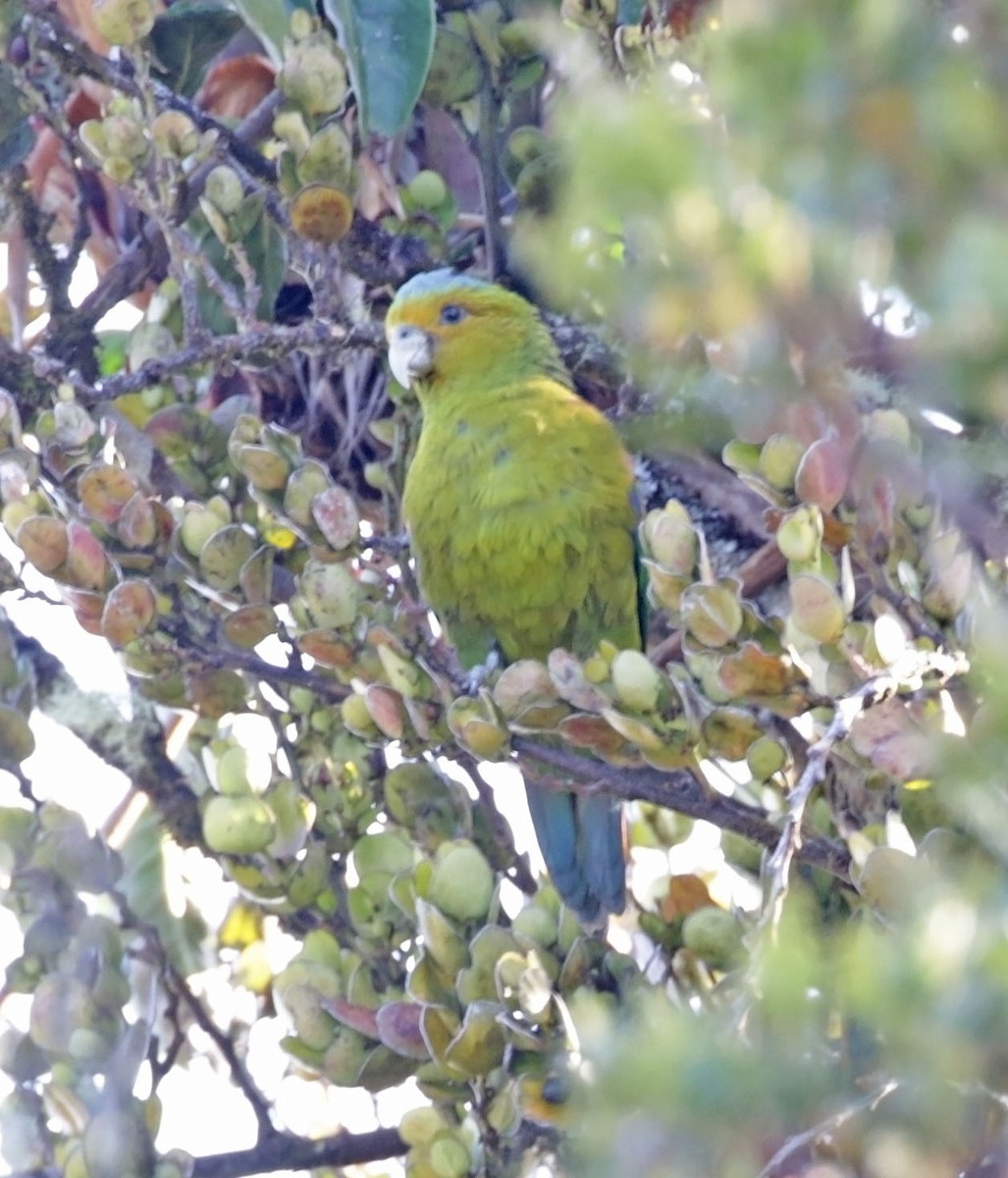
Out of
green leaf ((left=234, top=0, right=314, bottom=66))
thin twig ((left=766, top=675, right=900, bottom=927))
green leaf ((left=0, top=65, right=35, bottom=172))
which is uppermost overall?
green leaf ((left=234, top=0, right=314, bottom=66))

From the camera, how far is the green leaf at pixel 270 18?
154cm

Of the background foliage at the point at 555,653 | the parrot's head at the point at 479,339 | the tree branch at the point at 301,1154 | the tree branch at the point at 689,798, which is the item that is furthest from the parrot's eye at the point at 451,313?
the tree branch at the point at 301,1154

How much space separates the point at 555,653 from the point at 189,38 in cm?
91

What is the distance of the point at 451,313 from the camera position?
2068 mm

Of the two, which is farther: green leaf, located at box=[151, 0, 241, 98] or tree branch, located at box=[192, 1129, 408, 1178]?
green leaf, located at box=[151, 0, 241, 98]

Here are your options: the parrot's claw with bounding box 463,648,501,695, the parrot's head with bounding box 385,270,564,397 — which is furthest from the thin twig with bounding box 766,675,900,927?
the parrot's head with bounding box 385,270,564,397

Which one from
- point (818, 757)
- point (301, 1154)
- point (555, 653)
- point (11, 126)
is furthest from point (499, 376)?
point (818, 757)

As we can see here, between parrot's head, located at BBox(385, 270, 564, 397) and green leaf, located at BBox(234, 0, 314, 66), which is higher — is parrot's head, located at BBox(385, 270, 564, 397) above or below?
below

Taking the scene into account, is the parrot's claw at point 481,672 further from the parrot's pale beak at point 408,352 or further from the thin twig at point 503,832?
the parrot's pale beak at point 408,352

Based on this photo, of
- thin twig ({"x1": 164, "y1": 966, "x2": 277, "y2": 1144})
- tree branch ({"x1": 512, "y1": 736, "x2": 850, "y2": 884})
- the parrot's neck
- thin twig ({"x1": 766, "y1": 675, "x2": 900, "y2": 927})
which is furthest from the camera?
the parrot's neck

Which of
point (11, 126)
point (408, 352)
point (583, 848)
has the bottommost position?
point (583, 848)

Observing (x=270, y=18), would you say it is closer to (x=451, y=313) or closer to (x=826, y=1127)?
(x=451, y=313)

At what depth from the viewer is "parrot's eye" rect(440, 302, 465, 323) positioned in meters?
2.04

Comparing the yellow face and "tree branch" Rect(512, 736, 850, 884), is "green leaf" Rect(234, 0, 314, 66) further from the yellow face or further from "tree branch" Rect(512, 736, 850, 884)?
"tree branch" Rect(512, 736, 850, 884)
